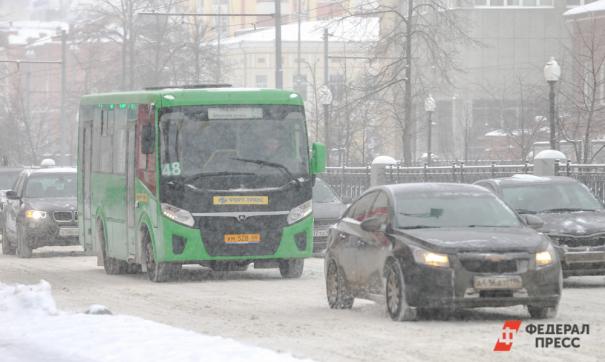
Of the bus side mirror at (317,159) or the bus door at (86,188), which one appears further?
the bus door at (86,188)

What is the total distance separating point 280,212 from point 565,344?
33.7ft

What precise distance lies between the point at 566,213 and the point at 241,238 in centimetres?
465

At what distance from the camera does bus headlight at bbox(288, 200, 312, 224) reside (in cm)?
2270

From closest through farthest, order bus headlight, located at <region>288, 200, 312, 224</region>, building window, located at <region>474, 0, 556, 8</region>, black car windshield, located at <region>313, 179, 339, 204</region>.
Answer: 1. bus headlight, located at <region>288, 200, 312, 224</region>
2. black car windshield, located at <region>313, 179, 339, 204</region>
3. building window, located at <region>474, 0, 556, 8</region>

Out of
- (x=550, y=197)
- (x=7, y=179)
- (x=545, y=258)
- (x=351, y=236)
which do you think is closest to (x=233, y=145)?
(x=550, y=197)

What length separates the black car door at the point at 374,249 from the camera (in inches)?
619

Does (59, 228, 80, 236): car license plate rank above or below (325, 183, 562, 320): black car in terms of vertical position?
below

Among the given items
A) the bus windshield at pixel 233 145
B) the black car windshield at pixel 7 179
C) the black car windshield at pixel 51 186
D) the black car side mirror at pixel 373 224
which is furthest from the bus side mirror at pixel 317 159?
the black car windshield at pixel 7 179

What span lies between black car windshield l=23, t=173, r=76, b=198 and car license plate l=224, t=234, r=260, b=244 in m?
10.2

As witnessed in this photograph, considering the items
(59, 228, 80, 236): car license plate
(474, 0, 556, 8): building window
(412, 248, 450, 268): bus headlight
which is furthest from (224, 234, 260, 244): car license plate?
(474, 0, 556, 8): building window

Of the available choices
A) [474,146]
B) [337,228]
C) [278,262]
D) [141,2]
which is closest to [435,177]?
[278,262]

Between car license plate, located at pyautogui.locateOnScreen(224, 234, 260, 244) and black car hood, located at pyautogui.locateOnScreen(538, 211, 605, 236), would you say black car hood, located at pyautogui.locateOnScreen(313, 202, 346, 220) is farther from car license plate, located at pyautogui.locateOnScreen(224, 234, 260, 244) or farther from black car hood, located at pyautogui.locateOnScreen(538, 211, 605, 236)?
black car hood, located at pyautogui.locateOnScreen(538, 211, 605, 236)

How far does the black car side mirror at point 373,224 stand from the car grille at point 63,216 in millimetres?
15452

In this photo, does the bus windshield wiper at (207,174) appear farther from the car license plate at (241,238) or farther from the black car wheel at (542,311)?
the black car wheel at (542,311)
